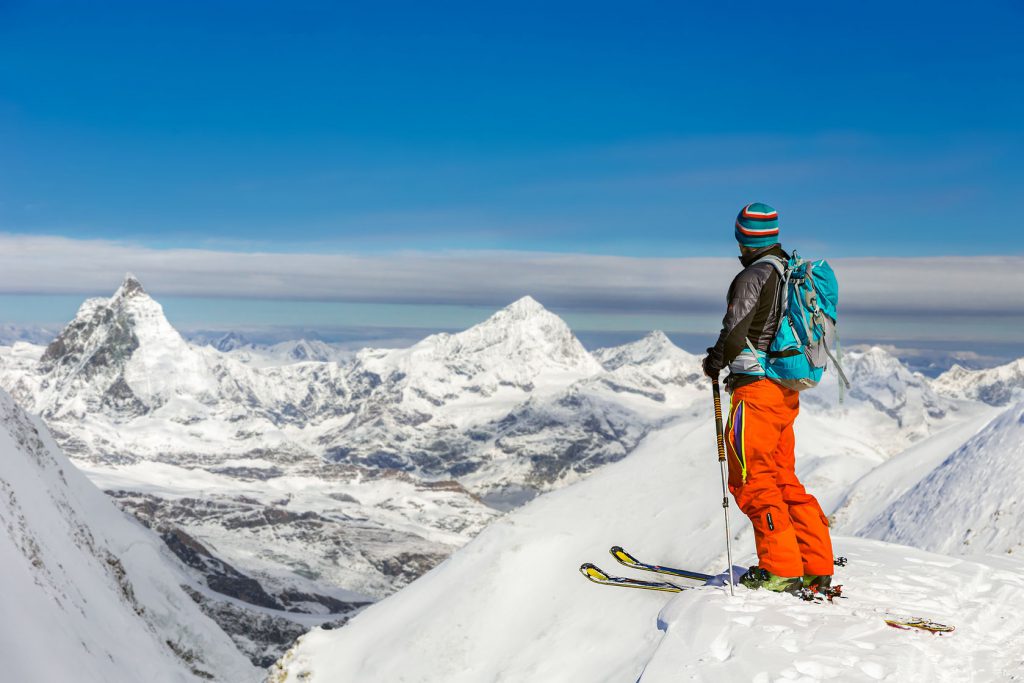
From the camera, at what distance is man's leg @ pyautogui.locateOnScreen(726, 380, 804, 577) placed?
1248 centimetres

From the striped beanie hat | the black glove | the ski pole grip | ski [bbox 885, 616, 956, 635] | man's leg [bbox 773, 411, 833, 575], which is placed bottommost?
ski [bbox 885, 616, 956, 635]

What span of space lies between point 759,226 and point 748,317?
1.50 meters

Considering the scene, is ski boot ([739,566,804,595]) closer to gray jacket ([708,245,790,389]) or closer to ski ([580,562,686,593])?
ski ([580,562,686,593])

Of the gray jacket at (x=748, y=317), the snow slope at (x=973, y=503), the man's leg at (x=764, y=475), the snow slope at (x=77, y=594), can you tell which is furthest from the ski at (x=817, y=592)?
the snow slope at (x=77, y=594)

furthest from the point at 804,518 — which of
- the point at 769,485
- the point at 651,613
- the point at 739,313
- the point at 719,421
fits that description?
the point at 651,613

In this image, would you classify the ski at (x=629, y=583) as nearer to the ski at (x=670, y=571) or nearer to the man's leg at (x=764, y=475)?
the ski at (x=670, y=571)

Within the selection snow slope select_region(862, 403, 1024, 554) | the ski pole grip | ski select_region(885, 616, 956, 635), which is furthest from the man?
snow slope select_region(862, 403, 1024, 554)

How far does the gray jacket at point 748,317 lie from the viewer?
12227 millimetres

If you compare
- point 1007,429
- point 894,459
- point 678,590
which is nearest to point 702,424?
point 894,459

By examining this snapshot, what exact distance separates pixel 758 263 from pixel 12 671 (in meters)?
24.7

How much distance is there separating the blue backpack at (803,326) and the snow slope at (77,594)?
23650 millimetres

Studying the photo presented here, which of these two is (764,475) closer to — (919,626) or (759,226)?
(919,626)

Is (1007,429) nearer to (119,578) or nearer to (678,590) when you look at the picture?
(678,590)

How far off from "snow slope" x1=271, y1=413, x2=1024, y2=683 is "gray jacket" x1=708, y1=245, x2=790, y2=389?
10.9 ft
